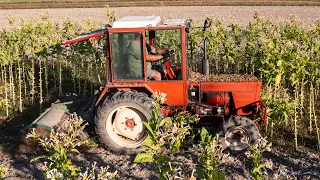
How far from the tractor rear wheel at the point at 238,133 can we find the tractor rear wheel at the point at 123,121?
1310mm

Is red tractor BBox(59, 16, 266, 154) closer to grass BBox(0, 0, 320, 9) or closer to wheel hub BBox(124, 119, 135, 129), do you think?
wheel hub BBox(124, 119, 135, 129)

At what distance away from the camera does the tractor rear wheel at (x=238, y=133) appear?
23.3 feet

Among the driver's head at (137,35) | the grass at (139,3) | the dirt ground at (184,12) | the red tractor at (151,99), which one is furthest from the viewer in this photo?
the grass at (139,3)

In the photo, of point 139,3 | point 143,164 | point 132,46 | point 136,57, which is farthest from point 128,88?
point 139,3

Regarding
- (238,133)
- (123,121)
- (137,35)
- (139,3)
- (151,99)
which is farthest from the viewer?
(139,3)

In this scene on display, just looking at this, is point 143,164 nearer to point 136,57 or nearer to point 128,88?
point 128,88

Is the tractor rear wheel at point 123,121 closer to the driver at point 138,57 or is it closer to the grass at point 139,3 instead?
the driver at point 138,57

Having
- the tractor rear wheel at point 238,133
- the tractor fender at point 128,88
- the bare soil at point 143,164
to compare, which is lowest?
the bare soil at point 143,164

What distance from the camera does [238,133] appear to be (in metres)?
7.27

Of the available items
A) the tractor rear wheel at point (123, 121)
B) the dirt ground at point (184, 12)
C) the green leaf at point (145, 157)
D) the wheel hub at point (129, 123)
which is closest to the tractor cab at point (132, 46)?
the tractor rear wheel at point (123, 121)

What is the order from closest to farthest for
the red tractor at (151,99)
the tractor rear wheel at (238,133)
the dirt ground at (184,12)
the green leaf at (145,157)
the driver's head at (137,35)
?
the green leaf at (145,157), the driver's head at (137,35), the red tractor at (151,99), the tractor rear wheel at (238,133), the dirt ground at (184,12)

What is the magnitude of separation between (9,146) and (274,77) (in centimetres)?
518

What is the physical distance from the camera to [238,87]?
7.55 meters

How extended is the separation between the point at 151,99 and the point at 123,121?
25.3 inches
